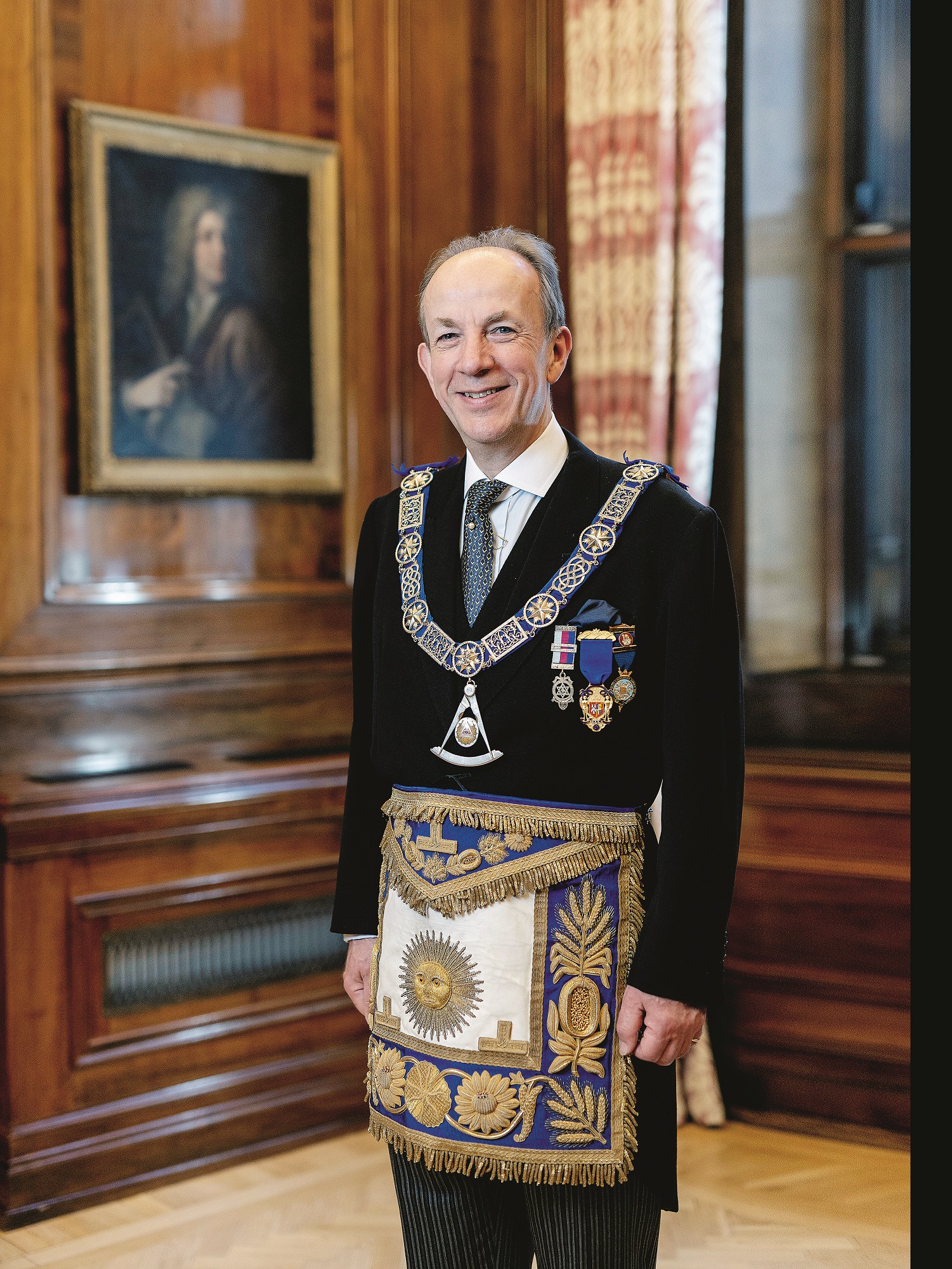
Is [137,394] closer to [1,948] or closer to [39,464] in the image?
[39,464]

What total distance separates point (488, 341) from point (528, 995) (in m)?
0.81

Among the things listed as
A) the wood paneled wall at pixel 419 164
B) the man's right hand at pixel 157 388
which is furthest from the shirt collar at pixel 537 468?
the wood paneled wall at pixel 419 164

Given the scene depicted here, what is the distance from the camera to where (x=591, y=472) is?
1.79m

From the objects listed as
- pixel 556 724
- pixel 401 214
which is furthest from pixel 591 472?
pixel 401 214

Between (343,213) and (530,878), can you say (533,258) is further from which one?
(343,213)

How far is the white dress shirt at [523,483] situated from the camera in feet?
5.87

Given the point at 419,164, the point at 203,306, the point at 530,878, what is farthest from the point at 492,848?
the point at 419,164

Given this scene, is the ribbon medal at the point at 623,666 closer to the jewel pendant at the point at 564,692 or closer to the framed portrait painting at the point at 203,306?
the jewel pendant at the point at 564,692

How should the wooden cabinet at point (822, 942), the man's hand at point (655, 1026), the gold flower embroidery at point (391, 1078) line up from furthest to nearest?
the wooden cabinet at point (822, 942) < the gold flower embroidery at point (391, 1078) < the man's hand at point (655, 1026)

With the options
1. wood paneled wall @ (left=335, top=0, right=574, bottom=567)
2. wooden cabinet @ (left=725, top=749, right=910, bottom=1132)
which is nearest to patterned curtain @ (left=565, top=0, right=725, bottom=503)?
wood paneled wall @ (left=335, top=0, right=574, bottom=567)

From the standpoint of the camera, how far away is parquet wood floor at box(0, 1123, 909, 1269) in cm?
288

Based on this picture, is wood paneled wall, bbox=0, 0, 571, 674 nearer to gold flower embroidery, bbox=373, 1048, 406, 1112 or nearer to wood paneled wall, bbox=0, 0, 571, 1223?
wood paneled wall, bbox=0, 0, 571, 1223

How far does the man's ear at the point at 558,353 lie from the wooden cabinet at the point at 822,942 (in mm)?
2099

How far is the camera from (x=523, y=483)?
179 cm
